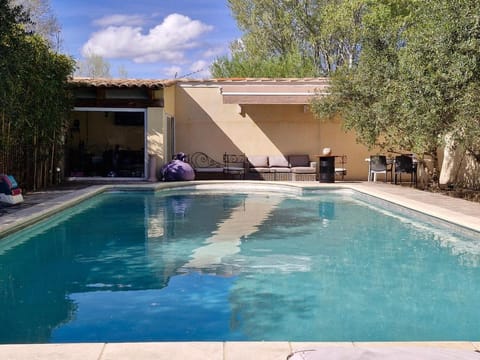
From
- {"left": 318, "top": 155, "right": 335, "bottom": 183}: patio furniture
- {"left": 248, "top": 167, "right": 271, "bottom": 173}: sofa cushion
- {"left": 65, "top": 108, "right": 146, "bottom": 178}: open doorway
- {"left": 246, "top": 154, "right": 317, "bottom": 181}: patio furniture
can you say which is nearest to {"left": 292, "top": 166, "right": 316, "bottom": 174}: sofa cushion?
{"left": 246, "top": 154, "right": 317, "bottom": 181}: patio furniture

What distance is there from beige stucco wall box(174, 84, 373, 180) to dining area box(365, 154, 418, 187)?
1599 mm

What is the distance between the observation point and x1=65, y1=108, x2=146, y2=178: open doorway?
24.9 meters

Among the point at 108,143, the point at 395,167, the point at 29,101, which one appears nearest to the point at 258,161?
the point at 395,167

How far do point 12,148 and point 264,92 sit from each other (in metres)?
10.8

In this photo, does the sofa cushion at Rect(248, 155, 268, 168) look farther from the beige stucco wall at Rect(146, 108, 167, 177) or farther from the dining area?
the dining area

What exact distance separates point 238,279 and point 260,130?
54.6ft

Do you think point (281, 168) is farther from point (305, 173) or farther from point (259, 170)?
point (305, 173)

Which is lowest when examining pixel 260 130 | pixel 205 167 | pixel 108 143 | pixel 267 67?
pixel 205 167

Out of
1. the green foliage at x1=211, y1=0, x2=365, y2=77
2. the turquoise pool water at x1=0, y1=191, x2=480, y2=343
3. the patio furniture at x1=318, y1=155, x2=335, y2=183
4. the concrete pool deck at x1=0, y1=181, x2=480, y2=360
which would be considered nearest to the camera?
the concrete pool deck at x1=0, y1=181, x2=480, y2=360

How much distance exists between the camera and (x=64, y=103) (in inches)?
772

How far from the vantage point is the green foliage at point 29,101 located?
1191 cm

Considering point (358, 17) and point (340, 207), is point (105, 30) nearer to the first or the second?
point (358, 17)

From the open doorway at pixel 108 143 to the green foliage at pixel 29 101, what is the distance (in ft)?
15.0

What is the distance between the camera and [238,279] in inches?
309
